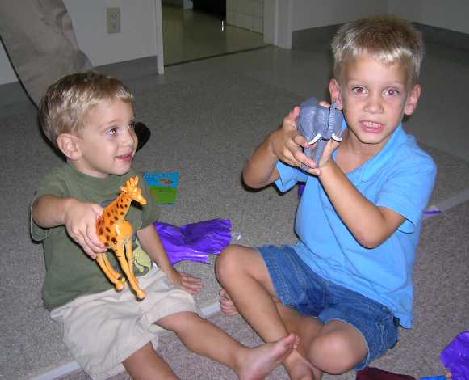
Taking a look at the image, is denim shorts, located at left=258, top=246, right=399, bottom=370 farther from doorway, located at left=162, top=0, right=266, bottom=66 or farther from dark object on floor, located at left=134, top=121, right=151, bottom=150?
doorway, located at left=162, top=0, right=266, bottom=66

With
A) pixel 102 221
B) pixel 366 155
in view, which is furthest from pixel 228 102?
pixel 102 221

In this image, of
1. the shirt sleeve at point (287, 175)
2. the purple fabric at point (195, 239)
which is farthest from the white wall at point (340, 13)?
the shirt sleeve at point (287, 175)

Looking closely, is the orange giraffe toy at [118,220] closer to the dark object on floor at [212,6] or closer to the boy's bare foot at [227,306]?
the boy's bare foot at [227,306]

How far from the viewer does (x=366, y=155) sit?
1045mm

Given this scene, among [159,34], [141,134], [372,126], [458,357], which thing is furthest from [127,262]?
[159,34]

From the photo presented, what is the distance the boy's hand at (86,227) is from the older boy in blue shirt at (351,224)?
0.32 metres

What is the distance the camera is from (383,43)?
3.15ft

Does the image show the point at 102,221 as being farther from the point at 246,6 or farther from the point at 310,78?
the point at 246,6

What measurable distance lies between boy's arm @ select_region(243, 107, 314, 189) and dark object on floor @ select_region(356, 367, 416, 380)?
0.39 m

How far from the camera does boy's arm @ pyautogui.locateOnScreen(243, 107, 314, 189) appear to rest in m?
0.93

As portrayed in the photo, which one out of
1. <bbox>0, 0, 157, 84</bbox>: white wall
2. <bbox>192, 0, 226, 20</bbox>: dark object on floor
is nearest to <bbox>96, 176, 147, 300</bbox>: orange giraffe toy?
<bbox>0, 0, 157, 84</bbox>: white wall

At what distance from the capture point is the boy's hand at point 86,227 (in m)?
0.81

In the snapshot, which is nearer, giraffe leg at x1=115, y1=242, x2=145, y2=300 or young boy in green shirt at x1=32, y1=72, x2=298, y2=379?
giraffe leg at x1=115, y1=242, x2=145, y2=300

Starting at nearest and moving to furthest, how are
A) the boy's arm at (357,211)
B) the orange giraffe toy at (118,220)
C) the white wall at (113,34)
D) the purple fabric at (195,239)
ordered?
1. the orange giraffe toy at (118,220)
2. the boy's arm at (357,211)
3. the purple fabric at (195,239)
4. the white wall at (113,34)
